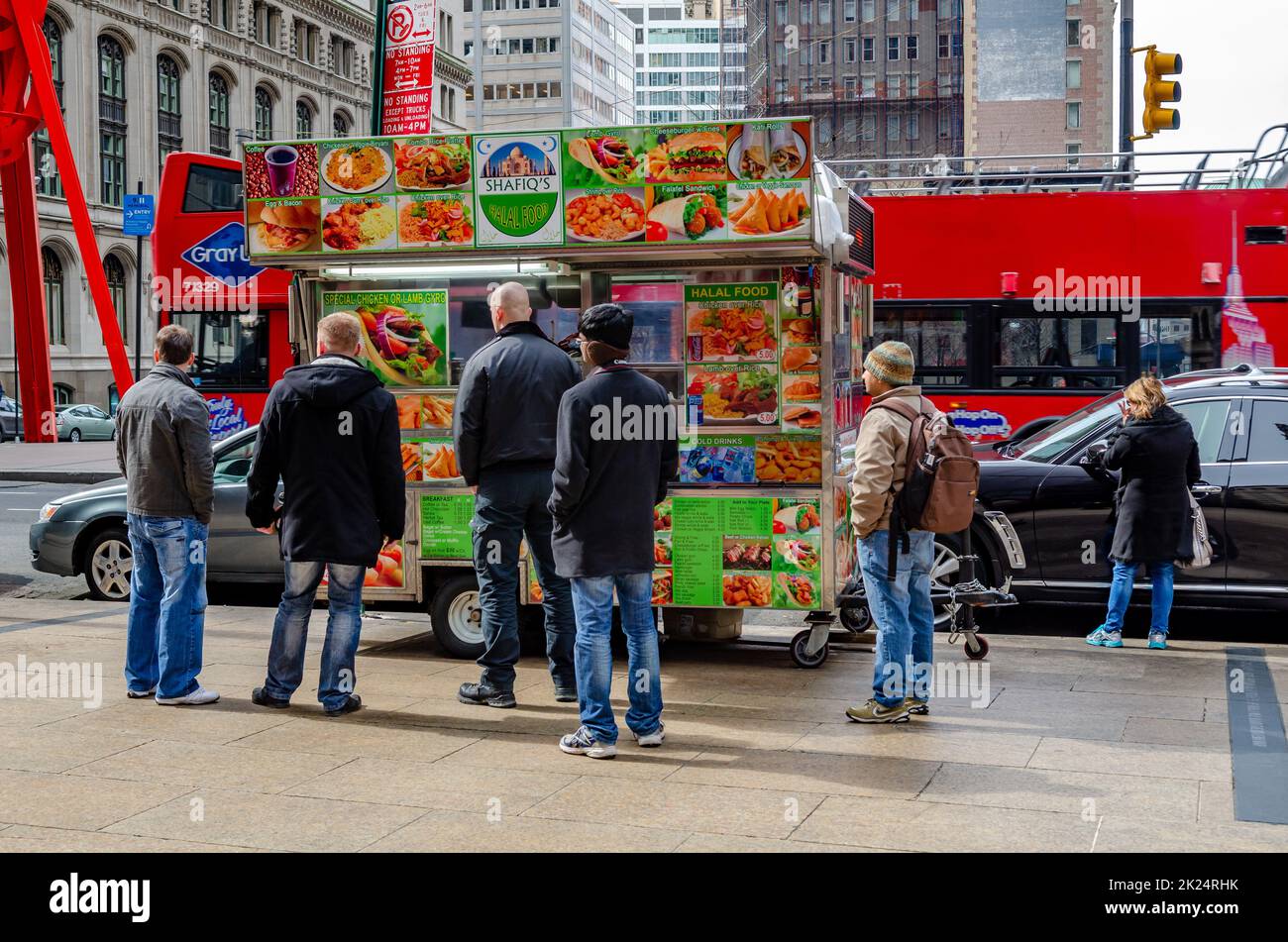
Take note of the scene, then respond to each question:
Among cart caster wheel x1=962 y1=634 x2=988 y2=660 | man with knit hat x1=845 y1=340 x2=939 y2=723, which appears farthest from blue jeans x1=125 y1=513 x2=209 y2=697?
cart caster wheel x1=962 y1=634 x2=988 y2=660

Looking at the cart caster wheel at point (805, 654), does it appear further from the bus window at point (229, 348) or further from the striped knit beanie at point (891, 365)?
the bus window at point (229, 348)

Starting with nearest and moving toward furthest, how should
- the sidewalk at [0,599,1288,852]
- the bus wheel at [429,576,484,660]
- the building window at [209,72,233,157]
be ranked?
the sidewalk at [0,599,1288,852] < the bus wheel at [429,576,484,660] < the building window at [209,72,233,157]

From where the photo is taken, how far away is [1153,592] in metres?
9.04

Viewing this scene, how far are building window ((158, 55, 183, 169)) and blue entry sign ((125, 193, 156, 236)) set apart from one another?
28.8 metres

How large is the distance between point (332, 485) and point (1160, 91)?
1244cm

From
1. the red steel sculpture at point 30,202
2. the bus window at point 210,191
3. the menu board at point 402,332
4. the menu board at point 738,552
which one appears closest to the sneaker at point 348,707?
the menu board at point 738,552

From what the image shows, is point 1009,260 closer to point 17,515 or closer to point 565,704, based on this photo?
point 565,704

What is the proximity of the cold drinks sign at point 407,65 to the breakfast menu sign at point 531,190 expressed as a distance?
8.61 metres

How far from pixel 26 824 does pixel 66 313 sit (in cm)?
5354

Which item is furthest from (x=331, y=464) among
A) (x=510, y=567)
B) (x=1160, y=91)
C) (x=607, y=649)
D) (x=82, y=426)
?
(x=82, y=426)

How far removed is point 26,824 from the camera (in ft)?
16.6

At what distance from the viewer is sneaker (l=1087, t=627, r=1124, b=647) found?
900cm

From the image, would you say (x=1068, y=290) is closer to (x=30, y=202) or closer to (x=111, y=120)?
(x=30, y=202)

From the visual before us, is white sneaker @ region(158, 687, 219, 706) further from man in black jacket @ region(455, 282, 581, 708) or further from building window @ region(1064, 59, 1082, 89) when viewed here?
building window @ region(1064, 59, 1082, 89)
